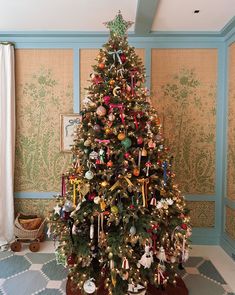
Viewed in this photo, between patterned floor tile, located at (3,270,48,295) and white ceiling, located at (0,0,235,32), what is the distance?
265cm

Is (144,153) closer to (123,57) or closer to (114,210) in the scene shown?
(114,210)

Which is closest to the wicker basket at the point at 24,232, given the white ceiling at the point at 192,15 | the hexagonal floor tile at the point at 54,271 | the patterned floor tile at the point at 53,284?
the hexagonal floor tile at the point at 54,271

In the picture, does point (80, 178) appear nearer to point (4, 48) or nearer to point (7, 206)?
point (7, 206)

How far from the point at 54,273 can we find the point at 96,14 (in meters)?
2.70

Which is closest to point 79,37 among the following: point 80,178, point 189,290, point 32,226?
point 80,178

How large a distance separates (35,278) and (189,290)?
144cm

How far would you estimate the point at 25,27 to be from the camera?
3.05 m

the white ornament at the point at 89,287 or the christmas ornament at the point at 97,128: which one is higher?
the christmas ornament at the point at 97,128

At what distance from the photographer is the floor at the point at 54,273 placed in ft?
7.60

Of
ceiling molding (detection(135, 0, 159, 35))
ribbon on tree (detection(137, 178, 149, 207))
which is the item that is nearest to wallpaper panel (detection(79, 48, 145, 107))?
ceiling molding (detection(135, 0, 159, 35))

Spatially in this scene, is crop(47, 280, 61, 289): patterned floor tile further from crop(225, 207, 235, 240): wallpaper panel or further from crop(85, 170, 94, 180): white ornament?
crop(225, 207, 235, 240): wallpaper panel

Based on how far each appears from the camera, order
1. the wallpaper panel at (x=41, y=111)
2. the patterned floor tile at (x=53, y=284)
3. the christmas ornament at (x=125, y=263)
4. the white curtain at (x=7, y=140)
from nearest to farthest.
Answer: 1. the christmas ornament at (x=125, y=263)
2. the patterned floor tile at (x=53, y=284)
3. the white curtain at (x=7, y=140)
4. the wallpaper panel at (x=41, y=111)

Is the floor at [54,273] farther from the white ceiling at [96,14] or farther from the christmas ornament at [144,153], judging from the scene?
the white ceiling at [96,14]

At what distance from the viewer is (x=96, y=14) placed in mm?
2725
